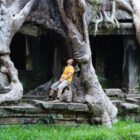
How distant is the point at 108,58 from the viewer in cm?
1658

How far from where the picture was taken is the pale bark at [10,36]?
12648 mm

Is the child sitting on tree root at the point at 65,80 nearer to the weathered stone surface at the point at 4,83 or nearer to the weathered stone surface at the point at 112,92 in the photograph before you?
the weathered stone surface at the point at 4,83

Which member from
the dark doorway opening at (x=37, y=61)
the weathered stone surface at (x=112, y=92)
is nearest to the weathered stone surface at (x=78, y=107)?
the weathered stone surface at (x=112, y=92)

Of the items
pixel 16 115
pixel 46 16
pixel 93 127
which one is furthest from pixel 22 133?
pixel 46 16

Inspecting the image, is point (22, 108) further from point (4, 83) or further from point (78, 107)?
point (78, 107)

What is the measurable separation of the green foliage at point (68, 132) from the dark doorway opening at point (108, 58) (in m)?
3.78

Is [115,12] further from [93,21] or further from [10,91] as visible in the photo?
[10,91]

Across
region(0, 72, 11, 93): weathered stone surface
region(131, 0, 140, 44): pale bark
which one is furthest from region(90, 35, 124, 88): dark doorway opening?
region(0, 72, 11, 93): weathered stone surface

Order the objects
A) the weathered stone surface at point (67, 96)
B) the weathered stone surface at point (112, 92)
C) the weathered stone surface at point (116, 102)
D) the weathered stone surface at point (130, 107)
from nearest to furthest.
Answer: the weathered stone surface at point (67, 96) < the weathered stone surface at point (130, 107) < the weathered stone surface at point (116, 102) < the weathered stone surface at point (112, 92)

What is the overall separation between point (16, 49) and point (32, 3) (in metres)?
3.14

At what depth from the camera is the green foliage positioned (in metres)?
10.8

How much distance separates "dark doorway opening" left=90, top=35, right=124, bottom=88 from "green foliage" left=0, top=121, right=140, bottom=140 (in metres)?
3.78

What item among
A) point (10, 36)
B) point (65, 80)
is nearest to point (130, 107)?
point (65, 80)

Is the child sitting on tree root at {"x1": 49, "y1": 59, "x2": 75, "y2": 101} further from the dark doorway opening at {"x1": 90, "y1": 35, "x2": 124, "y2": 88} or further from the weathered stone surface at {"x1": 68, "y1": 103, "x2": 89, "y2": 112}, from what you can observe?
the dark doorway opening at {"x1": 90, "y1": 35, "x2": 124, "y2": 88}
